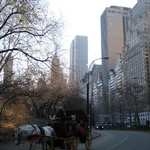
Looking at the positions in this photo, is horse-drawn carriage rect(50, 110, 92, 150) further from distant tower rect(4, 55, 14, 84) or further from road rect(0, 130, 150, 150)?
distant tower rect(4, 55, 14, 84)

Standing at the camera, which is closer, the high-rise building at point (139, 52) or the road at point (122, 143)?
the road at point (122, 143)

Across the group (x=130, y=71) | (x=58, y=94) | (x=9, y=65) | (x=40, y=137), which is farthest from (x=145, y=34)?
(x=40, y=137)

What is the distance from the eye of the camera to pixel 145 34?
132000mm

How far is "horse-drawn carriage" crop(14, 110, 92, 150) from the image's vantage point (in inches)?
453

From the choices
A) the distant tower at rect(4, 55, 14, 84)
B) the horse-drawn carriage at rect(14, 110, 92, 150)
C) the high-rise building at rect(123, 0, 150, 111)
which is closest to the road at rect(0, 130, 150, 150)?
the horse-drawn carriage at rect(14, 110, 92, 150)

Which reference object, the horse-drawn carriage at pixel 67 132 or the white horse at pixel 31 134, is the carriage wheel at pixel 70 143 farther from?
the white horse at pixel 31 134

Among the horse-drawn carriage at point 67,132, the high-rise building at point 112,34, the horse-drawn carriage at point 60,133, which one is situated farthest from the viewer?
the high-rise building at point 112,34

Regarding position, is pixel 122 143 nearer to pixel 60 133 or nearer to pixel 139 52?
pixel 60 133

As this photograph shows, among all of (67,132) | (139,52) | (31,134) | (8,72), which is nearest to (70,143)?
(67,132)

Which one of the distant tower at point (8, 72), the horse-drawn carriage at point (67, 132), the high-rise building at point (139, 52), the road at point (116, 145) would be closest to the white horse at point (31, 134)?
the horse-drawn carriage at point (67, 132)

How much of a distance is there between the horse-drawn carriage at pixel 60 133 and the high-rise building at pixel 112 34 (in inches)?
4303

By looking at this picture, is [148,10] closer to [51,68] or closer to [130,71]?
[130,71]

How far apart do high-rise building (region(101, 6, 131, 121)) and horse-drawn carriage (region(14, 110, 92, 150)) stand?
109297mm

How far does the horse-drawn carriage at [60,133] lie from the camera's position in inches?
453
